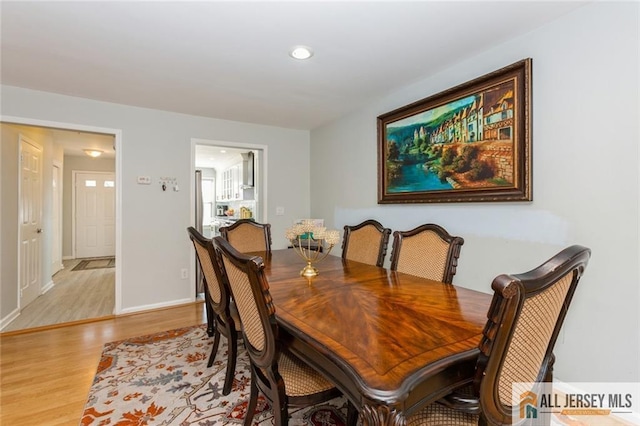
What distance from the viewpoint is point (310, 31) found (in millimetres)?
1961

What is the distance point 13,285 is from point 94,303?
2.57 feet

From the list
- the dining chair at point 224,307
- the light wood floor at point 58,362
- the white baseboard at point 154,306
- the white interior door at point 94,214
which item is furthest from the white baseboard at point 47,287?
the dining chair at point 224,307

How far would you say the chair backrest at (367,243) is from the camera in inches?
98.0

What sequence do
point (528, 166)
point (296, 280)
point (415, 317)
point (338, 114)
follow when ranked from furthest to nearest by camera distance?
point (338, 114) → point (528, 166) → point (296, 280) → point (415, 317)

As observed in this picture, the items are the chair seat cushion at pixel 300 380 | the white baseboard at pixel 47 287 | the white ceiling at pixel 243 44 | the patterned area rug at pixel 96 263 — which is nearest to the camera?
the chair seat cushion at pixel 300 380

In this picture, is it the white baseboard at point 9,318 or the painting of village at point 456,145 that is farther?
the white baseboard at point 9,318

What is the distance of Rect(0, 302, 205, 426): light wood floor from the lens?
1780 millimetres

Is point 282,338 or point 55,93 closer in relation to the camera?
point 282,338

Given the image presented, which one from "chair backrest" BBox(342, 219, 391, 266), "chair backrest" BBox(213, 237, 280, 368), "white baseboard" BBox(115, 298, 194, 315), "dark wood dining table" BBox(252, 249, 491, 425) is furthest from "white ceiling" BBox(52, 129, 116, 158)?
"dark wood dining table" BBox(252, 249, 491, 425)

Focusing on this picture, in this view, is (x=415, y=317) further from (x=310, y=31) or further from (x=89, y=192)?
(x=89, y=192)

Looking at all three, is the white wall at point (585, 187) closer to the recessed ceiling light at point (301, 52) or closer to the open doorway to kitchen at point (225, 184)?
the recessed ceiling light at point (301, 52)

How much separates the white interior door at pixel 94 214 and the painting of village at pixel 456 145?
6.81 meters

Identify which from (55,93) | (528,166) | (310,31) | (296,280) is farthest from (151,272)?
(528,166)

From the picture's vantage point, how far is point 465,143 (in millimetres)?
2361
